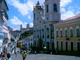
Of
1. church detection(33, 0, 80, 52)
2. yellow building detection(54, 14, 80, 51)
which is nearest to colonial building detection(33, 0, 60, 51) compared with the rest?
church detection(33, 0, 80, 52)

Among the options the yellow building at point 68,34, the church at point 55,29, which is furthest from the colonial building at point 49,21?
the yellow building at point 68,34

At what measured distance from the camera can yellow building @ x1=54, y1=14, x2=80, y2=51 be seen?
38.6 meters

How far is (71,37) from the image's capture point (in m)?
40.3

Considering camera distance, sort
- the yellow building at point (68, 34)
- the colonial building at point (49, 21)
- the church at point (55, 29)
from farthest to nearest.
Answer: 1. the colonial building at point (49, 21)
2. the church at point (55, 29)
3. the yellow building at point (68, 34)

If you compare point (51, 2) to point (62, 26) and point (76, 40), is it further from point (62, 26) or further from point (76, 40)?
point (76, 40)

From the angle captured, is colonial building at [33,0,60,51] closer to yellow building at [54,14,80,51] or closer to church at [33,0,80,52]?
church at [33,0,80,52]

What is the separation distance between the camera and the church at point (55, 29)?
39.5 meters

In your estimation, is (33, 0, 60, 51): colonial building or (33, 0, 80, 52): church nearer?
(33, 0, 80, 52): church

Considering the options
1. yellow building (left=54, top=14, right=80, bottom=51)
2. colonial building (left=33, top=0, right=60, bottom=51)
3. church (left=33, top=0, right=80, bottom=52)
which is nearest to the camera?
yellow building (left=54, top=14, right=80, bottom=51)

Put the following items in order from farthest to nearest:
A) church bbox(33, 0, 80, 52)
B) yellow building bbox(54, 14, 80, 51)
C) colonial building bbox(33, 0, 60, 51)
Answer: colonial building bbox(33, 0, 60, 51)
church bbox(33, 0, 80, 52)
yellow building bbox(54, 14, 80, 51)

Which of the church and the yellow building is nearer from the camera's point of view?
the yellow building

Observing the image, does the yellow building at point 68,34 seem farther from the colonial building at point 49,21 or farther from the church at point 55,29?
the colonial building at point 49,21

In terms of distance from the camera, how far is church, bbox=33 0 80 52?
3953 centimetres

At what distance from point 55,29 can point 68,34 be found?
6448 millimetres
